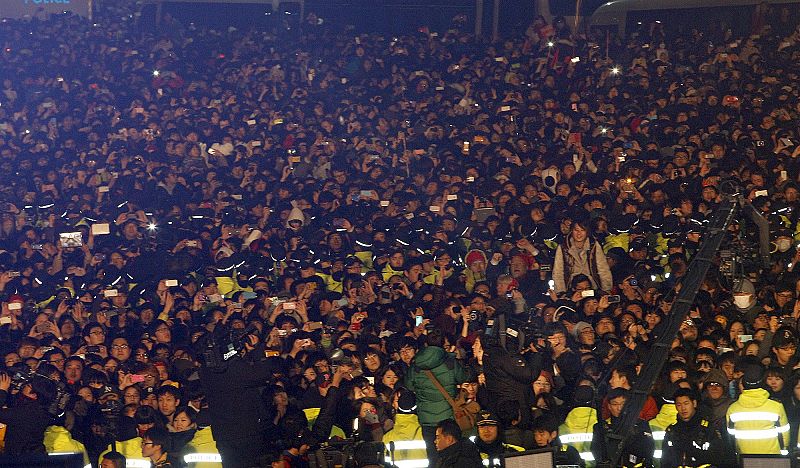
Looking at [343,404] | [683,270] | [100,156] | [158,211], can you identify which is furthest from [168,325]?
[100,156]

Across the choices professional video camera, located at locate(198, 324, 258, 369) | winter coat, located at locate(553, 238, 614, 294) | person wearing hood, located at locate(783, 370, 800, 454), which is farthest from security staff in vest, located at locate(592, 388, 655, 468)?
winter coat, located at locate(553, 238, 614, 294)

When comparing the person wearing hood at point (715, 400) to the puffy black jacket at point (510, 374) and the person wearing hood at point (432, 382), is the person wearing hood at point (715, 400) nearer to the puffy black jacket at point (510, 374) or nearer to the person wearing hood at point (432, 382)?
the puffy black jacket at point (510, 374)

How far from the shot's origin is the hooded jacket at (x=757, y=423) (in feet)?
31.6

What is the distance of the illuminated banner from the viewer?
28219mm

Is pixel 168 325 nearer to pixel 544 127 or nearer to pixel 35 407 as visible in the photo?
pixel 35 407

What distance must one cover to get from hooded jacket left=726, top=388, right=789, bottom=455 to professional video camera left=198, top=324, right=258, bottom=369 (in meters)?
4.82

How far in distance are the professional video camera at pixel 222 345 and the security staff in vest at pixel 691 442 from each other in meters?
4.34

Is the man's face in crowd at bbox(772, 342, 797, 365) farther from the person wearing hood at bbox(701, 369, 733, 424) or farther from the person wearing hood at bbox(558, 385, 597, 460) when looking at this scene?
the person wearing hood at bbox(558, 385, 597, 460)

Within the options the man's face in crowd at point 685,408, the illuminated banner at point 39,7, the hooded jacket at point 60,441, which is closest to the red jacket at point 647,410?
the man's face in crowd at point 685,408

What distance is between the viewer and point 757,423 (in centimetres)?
963

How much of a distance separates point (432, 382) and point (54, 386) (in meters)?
3.84

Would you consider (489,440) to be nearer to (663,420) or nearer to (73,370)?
(663,420)

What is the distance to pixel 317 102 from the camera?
72.5 feet

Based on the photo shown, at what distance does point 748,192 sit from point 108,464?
9633 mm
